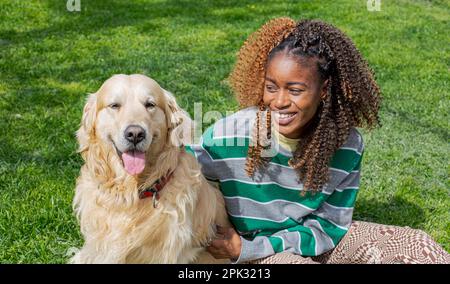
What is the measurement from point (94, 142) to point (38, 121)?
2601 mm

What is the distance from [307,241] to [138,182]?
1.01 meters

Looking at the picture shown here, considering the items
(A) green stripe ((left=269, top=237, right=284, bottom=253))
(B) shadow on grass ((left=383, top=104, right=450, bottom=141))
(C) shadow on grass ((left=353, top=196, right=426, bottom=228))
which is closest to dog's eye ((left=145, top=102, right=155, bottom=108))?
(A) green stripe ((left=269, top=237, right=284, bottom=253))

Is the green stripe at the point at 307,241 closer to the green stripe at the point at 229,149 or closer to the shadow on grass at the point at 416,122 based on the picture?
the green stripe at the point at 229,149

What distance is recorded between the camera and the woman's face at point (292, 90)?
285cm

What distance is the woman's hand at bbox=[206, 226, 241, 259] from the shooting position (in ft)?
9.68

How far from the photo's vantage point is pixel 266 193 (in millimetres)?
3082

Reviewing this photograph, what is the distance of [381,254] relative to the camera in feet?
10.4

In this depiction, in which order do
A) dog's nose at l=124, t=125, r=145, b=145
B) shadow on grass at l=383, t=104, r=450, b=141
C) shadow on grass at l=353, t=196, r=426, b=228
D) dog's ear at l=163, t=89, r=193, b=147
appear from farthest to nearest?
shadow on grass at l=383, t=104, r=450, b=141 < shadow on grass at l=353, t=196, r=426, b=228 < dog's ear at l=163, t=89, r=193, b=147 < dog's nose at l=124, t=125, r=145, b=145

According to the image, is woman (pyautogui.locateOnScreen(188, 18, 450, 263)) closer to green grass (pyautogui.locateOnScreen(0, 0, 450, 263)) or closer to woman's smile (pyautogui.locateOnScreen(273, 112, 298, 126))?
woman's smile (pyautogui.locateOnScreen(273, 112, 298, 126))

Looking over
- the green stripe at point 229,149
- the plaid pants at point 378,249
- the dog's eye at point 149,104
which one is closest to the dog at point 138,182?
the dog's eye at point 149,104

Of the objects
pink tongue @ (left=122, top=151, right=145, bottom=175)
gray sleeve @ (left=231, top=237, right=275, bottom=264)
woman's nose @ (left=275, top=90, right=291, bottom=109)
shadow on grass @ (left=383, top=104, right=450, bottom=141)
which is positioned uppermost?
woman's nose @ (left=275, top=90, right=291, bottom=109)

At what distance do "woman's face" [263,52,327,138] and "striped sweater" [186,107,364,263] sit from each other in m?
0.16

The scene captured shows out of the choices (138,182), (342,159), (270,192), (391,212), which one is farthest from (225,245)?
(391,212)
